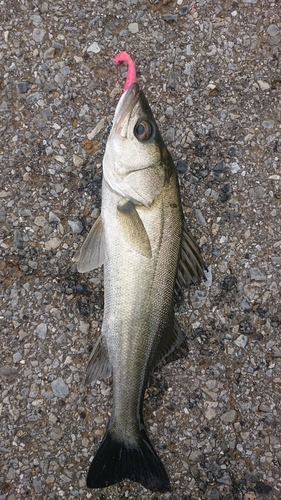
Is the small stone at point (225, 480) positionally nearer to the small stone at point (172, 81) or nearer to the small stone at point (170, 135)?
the small stone at point (170, 135)

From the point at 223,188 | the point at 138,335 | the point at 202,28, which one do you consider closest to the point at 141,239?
the point at 138,335

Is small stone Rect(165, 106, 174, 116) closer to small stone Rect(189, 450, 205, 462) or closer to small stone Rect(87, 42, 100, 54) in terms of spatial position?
small stone Rect(87, 42, 100, 54)

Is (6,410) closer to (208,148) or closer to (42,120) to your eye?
(42,120)

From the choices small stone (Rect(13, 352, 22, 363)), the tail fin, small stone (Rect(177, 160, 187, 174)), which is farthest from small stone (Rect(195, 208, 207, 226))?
small stone (Rect(13, 352, 22, 363))

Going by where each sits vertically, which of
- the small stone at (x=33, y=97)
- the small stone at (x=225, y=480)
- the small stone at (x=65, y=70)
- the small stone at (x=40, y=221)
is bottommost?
the small stone at (x=225, y=480)

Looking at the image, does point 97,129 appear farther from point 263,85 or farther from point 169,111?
point 263,85

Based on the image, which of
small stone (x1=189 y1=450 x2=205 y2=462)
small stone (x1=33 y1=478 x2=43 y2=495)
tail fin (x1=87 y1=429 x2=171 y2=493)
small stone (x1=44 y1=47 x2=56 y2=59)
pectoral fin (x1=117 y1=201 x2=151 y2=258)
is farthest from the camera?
small stone (x1=44 y1=47 x2=56 y2=59)

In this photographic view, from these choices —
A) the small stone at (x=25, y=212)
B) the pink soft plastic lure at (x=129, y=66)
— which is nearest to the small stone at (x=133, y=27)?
the pink soft plastic lure at (x=129, y=66)
